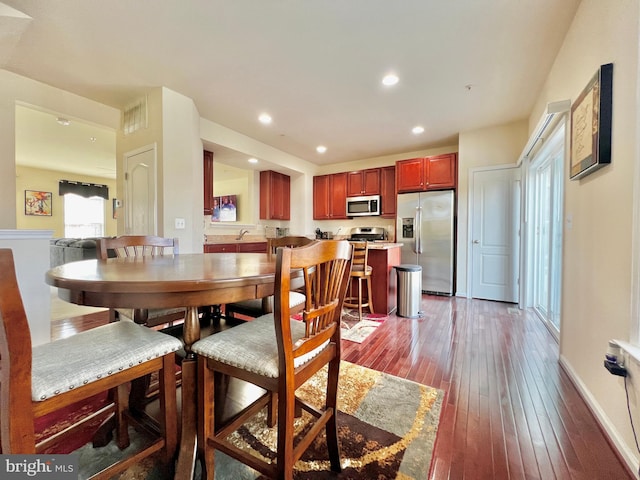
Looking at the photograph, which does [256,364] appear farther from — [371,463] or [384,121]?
[384,121]

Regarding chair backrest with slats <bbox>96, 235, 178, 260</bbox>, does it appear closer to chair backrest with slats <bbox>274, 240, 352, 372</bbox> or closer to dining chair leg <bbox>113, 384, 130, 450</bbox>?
dining chair leg <bbox>113, 384, 130, 450</bbox>

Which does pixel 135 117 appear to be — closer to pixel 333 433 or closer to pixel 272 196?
pixel 272 196

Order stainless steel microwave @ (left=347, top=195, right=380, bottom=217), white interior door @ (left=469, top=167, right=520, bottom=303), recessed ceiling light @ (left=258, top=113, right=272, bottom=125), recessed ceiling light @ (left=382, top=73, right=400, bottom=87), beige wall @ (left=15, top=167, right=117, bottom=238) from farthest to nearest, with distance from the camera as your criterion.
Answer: beige wall @ (left=15, top=167, right=117, bottom=238) < stainless steel microwave @ (left=347, top=195, right=380, bottom=217) < white interior door @ (left=469, top=167, right=520, bottom=303) < recessed ceiling light @ (left=258, top=113, right=272, bottom=125) < recessed ceiling light @ (left=382, top=73, right=400, bottom=87)

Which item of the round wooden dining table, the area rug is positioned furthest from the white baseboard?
the round wooden dining table

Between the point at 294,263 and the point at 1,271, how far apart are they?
731 millimetres

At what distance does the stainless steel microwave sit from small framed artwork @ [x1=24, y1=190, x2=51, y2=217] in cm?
785

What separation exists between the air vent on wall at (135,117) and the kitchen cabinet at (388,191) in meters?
3.87

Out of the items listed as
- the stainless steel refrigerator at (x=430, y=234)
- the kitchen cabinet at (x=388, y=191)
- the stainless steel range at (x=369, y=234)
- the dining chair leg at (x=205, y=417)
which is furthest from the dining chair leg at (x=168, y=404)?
the kitchen cabinet at (x=388, y=191)

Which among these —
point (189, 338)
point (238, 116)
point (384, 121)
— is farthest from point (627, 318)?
point (238, 116)

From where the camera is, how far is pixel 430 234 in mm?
4359

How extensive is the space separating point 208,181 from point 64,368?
3671mm

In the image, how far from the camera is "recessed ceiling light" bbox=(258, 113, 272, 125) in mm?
3527

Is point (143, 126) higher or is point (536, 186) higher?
point (143, 126)

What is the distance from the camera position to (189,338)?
44.3 inches
